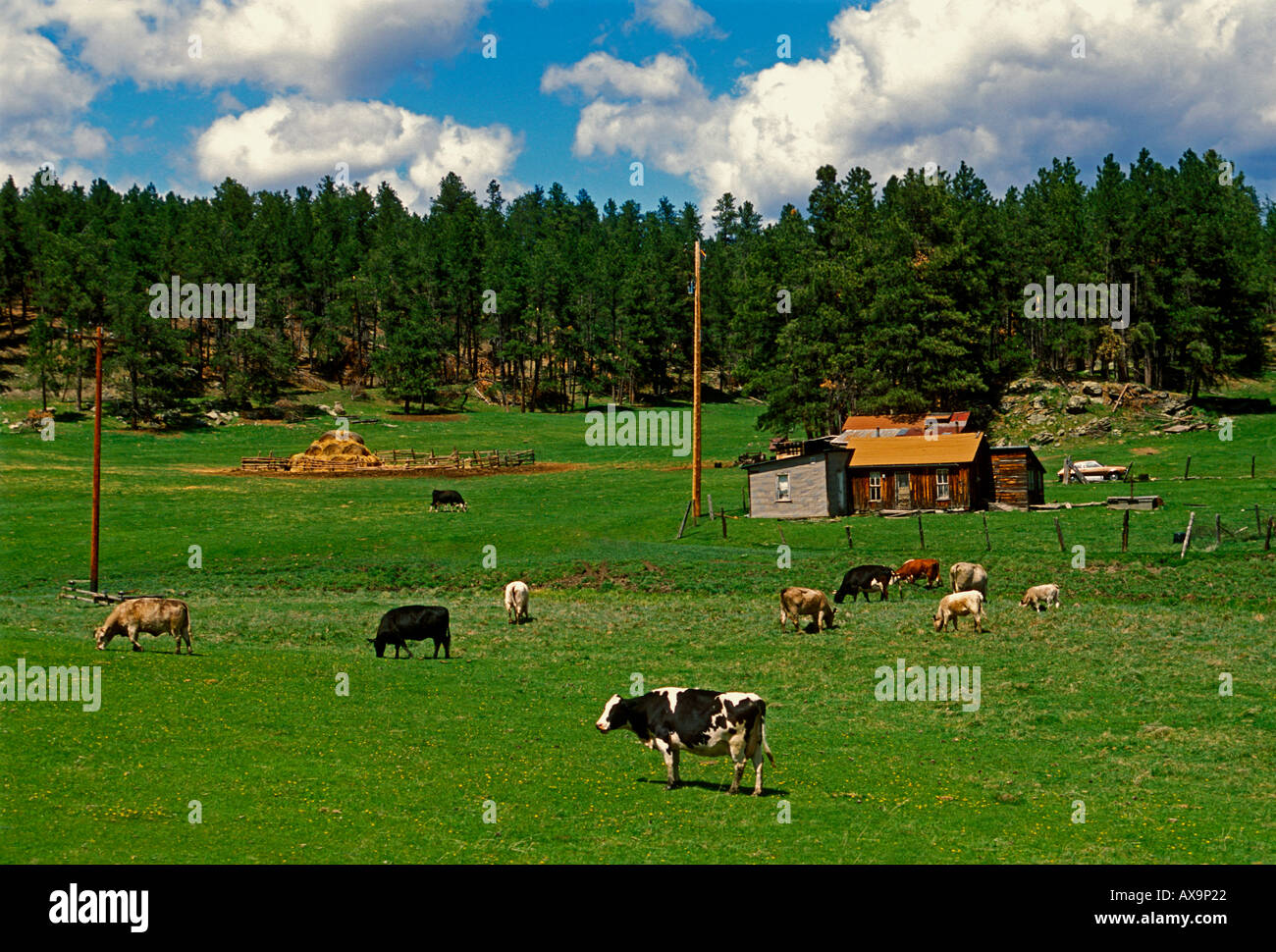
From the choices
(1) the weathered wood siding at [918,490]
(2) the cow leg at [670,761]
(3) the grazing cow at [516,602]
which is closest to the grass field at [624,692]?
(2) the cow leg at [670,761]

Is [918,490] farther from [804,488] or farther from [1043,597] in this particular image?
[1043,597]

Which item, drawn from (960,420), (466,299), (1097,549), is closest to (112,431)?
(466,299)

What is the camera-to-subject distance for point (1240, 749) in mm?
20078

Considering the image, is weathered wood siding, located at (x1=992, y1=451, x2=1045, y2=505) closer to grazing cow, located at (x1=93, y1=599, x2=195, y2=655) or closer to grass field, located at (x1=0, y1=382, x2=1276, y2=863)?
grass field, located at (x1=0, y1=382, x2=1276, y2=863)

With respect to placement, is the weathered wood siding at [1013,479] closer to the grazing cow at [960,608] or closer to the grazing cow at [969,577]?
the grazing cow at [969,577]

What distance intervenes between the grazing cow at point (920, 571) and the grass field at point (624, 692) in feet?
4.73

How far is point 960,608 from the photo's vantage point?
107 ft

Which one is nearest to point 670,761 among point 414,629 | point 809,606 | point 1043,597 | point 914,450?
point 414,629

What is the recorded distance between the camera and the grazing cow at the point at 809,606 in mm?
33688

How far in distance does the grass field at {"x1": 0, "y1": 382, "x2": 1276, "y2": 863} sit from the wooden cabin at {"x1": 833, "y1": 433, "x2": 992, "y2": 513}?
465cm

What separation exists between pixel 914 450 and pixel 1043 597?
29.6 metres
